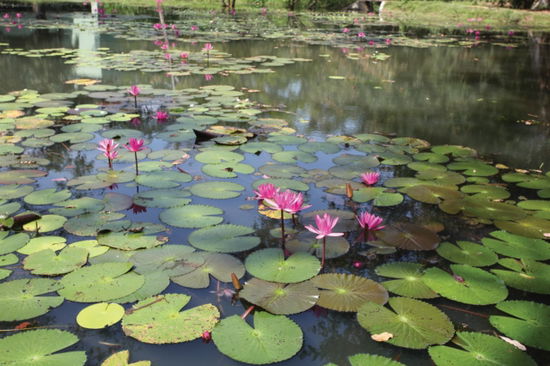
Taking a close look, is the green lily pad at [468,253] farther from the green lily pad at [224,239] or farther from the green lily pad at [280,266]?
the green lily pad at [224,239]

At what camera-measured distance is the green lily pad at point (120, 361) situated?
1.12m

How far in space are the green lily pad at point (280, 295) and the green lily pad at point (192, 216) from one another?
0.48m

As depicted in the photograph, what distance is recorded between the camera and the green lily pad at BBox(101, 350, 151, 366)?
1116 mm

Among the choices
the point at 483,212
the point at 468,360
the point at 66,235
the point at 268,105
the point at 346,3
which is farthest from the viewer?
the point at 346,3

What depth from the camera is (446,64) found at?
651 cm

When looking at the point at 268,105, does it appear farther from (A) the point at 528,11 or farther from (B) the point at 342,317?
(A) the point at 528,11

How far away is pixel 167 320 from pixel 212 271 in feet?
0.94

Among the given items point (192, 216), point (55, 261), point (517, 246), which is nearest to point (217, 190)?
point (192, 216)

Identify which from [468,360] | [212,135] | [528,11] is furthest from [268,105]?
[528,11]

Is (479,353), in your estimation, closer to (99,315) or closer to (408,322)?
(408,322)

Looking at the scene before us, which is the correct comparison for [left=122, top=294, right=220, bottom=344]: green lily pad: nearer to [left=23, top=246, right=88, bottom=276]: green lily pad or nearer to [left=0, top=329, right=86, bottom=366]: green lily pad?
[left=0, top=329, right=86, bottom=366]: green lily pad

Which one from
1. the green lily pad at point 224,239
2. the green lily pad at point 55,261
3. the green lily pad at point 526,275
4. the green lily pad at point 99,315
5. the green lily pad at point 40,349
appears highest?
the green lily pad at point 224,239

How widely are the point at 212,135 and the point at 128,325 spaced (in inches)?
74.0

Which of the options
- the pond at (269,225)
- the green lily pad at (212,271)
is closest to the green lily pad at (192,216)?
the pond at (269,225)
